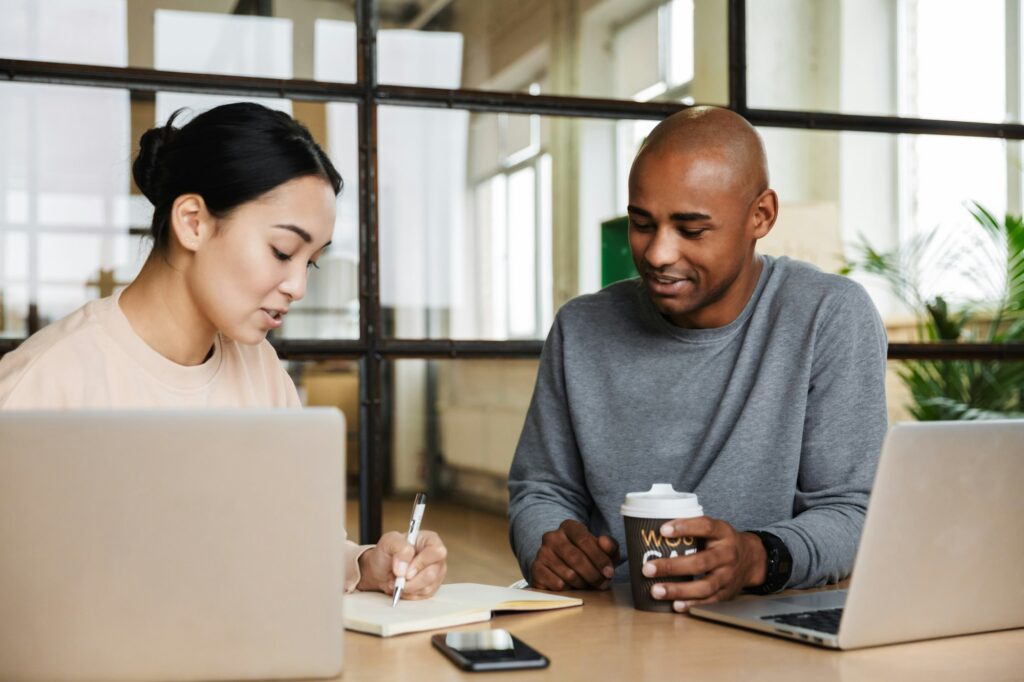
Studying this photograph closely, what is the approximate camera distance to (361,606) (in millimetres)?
1229

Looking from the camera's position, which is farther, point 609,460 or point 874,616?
point 609,460

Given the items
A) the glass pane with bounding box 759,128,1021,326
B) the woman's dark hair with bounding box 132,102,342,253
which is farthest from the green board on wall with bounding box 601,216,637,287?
the woman's dark hair with bounding box 132,102,342,253

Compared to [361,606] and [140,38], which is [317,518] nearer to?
[361,606]

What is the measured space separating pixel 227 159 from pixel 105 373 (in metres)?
0.32

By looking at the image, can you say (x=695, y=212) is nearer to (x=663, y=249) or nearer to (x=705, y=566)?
(x=663, y=249)

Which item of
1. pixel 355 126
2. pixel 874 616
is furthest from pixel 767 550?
pixel 355 126

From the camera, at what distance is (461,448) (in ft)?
7.76

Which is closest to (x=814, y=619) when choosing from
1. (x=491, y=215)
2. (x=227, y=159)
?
(x=227, y=159)

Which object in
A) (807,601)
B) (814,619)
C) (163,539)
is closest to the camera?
(163,539)

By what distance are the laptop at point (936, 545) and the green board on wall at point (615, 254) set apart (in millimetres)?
1397

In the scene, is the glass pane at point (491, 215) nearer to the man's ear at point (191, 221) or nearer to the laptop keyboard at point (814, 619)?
the man's ear at point (191, 221)

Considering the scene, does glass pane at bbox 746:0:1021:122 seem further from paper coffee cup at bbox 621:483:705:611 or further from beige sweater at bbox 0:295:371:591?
beige sweater at bbox 0:295:371:591

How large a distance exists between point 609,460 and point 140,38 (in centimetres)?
122

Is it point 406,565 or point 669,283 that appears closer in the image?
point 406,565
